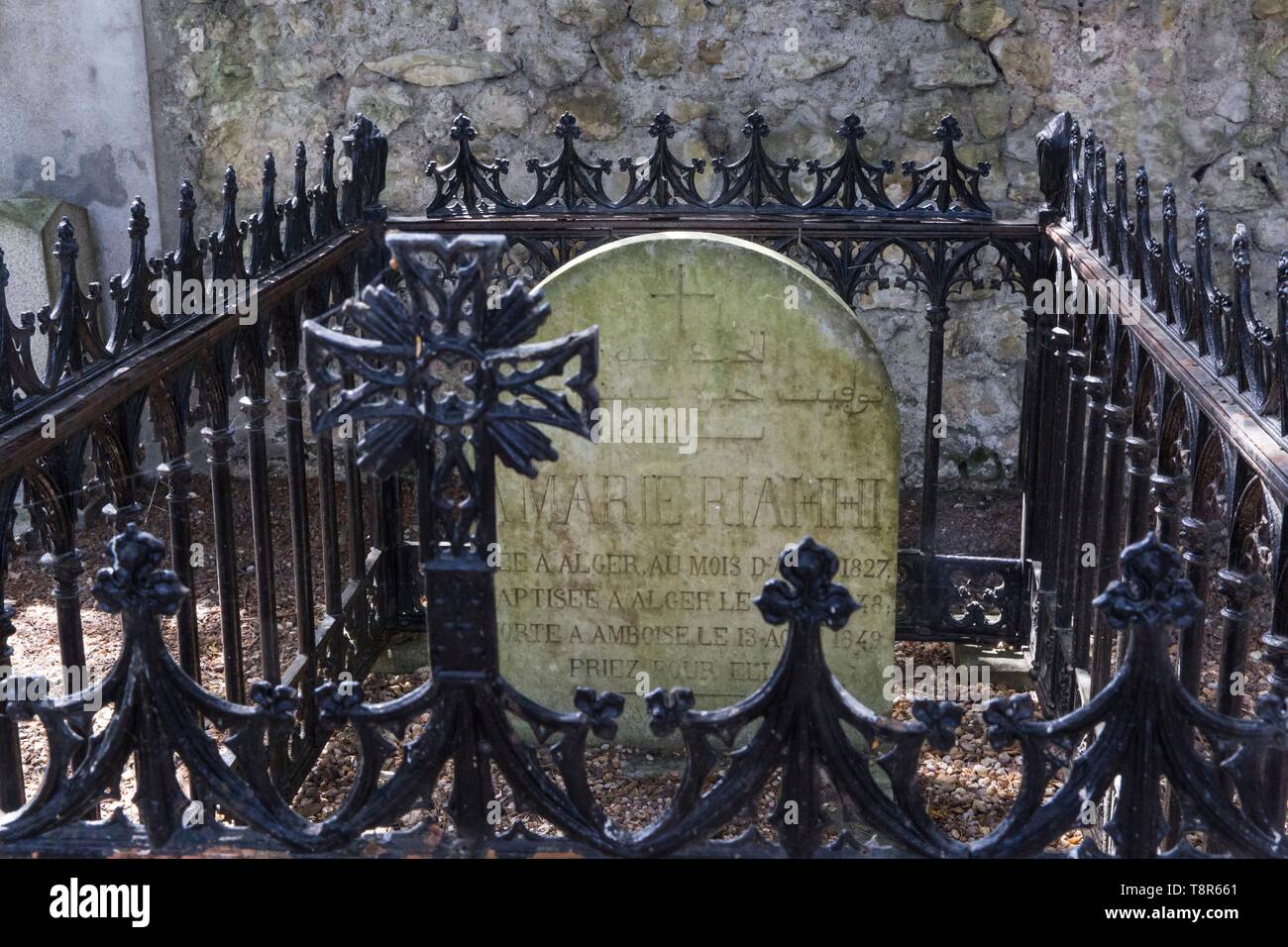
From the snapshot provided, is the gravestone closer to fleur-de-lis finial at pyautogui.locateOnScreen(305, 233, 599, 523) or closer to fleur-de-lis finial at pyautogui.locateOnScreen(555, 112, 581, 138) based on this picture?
fleur-de-lis finial at pyautogui.locateOnScreen(555, 112, 581, 138)

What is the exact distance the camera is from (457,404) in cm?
178

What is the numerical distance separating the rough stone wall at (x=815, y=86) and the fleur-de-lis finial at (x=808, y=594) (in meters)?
5.05

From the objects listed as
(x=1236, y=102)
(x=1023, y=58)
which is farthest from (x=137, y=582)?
(x=1236, y=102)

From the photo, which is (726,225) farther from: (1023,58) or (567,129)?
(1023,58)

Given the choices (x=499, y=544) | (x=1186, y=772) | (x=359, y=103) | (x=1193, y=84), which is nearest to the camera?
(x=1186, y=772)

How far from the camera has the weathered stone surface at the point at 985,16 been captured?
6336 mm

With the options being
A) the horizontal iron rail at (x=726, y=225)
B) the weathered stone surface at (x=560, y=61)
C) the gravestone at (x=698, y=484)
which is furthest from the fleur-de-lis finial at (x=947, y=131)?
the weathered stone surface at (x=560, y=61)

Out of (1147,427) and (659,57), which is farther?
(659,57)

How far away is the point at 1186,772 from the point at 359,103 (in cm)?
580

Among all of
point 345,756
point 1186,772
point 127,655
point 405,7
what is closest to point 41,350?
point 405,7

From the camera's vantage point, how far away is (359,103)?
6789mm

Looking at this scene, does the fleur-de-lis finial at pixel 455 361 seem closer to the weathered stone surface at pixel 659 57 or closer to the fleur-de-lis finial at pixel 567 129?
the fleur-de-lis finial at pixel 567 129

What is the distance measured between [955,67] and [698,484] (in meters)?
3.14

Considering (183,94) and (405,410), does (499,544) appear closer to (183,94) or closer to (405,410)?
(405,410)
